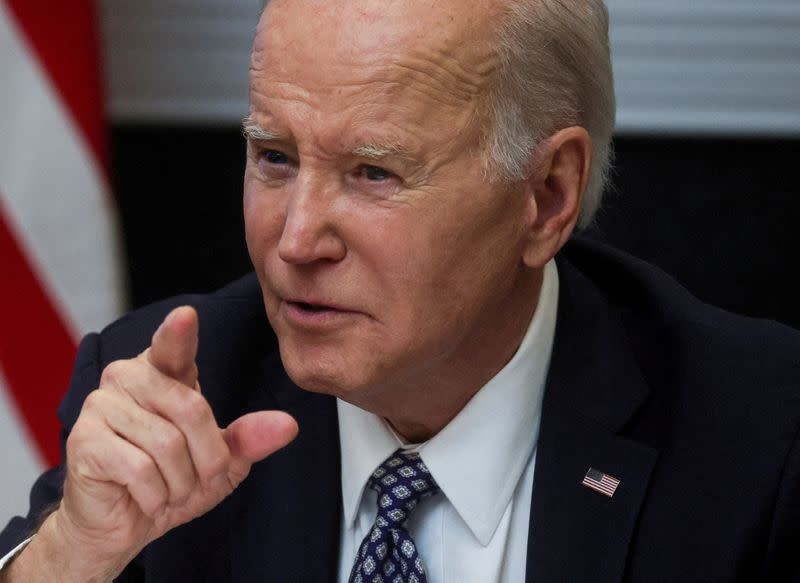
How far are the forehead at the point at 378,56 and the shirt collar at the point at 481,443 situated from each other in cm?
45

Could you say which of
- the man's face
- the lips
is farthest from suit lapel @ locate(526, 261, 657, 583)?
the lips

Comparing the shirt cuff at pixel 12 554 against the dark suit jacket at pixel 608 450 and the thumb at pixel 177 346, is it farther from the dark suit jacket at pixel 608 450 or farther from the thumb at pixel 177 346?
the thumb at pixel 177 346

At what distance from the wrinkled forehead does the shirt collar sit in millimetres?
476

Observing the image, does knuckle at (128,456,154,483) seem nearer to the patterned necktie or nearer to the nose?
the nose

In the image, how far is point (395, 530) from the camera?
1.82 m

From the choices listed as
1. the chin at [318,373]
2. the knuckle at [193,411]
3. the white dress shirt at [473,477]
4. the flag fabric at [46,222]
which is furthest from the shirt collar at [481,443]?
the flag fabric at [46,222]

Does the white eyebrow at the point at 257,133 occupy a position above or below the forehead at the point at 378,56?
below

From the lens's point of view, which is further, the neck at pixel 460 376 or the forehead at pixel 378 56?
the neck at pixel 460 376

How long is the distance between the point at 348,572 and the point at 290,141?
67 centimetres

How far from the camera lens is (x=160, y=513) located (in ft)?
5.30

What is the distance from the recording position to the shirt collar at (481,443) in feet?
6.05

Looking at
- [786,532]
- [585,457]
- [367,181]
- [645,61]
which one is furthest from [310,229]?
[645,61]

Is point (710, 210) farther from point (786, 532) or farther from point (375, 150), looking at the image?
point (375, 150)

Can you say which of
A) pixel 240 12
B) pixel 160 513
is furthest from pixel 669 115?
pixel 160 513
